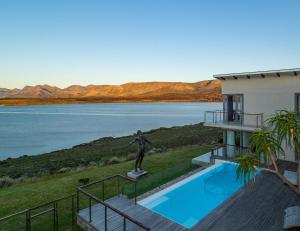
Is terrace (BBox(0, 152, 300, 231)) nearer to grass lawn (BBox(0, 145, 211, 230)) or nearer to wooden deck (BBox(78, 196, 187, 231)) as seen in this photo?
wooden deck (BBox(78, 196, 187, 231))

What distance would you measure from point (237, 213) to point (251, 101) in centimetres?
925

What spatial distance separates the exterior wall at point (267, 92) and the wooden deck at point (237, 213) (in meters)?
5.84

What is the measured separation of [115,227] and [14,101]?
664 ft

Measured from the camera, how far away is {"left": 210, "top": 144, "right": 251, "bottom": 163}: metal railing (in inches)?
594

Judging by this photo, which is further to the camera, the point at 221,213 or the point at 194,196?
the point at 194,196

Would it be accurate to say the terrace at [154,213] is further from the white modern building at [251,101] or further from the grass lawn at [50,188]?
the white modern building at [251,101]

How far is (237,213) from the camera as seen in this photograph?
8188 mm

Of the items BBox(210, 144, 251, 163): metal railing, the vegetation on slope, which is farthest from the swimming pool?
the vegetation on slope

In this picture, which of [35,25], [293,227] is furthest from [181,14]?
[293,227]

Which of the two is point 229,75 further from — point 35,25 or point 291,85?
point 35,25

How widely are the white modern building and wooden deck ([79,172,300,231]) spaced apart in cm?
509

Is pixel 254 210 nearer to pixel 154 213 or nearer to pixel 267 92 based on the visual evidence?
pixel 154 213

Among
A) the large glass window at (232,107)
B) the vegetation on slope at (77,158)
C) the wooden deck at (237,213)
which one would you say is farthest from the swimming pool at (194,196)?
the vegetation on slope at (77,158)

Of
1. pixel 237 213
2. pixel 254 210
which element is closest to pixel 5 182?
pixel 237 213
